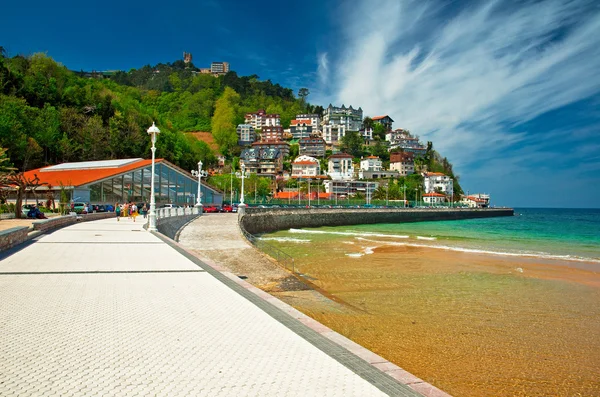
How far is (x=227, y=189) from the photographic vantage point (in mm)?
101062

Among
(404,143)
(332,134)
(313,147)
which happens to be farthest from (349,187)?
(404,143)

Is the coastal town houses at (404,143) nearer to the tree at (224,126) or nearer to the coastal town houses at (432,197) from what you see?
the coastal town houses at (432,197)

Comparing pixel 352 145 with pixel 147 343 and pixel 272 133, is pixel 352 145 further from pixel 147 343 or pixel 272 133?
pixel 147 343

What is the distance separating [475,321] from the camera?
10117 mm

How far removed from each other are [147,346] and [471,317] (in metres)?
8.55

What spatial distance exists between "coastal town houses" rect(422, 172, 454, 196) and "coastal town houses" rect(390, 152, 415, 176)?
6192mm

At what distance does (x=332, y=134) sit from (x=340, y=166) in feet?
126

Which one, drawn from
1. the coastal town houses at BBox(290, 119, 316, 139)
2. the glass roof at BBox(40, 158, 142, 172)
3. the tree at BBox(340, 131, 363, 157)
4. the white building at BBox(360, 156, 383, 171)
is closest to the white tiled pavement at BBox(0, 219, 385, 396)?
the glass roof at BBox(40, 158, 142, 172)

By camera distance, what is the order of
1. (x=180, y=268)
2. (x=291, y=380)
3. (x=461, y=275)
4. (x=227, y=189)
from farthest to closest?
(x=227, y=189), (x=461, y=275), (x=180, y=268), (x=291, y=380)

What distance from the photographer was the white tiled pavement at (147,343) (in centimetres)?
385

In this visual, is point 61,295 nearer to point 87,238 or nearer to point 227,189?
point 87,238

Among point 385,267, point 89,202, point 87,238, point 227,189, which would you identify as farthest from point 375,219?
point 87,238

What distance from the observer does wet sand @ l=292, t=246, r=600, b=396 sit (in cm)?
680

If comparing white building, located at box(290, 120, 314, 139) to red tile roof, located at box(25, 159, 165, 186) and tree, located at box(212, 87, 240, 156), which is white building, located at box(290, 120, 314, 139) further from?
red tile roof, located at box(25, 159, 165, 186)
